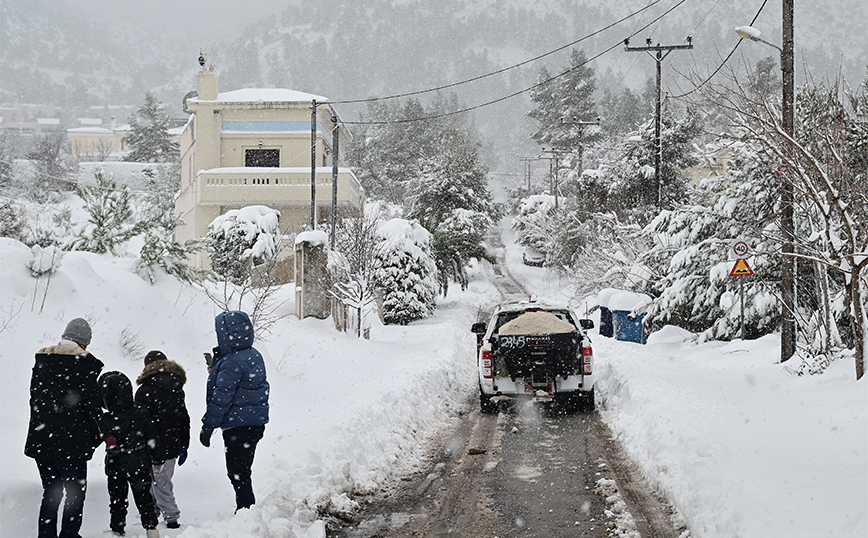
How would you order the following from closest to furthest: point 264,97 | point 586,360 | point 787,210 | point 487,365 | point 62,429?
point 62,429 → point 586,360 → point 487,365 → point 787,210 → point 264,97

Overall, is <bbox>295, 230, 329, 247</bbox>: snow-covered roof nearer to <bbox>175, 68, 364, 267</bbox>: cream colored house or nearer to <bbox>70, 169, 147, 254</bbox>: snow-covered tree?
<bbox>70, 169, 147, 254</bbox>: snow-covered tree

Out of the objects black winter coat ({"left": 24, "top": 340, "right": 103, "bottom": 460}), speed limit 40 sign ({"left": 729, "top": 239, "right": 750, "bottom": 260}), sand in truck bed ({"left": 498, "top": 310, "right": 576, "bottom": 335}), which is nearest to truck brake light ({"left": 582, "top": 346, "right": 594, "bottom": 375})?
sand in truck bed ({"left": 498, "top": 310, "right": 576, "bottom": 335})

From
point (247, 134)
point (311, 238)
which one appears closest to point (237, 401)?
point (311, 238)

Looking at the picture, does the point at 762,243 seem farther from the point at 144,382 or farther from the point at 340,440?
the point at 144,382

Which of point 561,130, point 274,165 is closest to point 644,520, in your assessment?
point 274,165

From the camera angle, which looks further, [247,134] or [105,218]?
[247,134]

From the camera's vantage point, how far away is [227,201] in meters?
35.9

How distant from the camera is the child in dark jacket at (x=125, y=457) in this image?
19.3 feet

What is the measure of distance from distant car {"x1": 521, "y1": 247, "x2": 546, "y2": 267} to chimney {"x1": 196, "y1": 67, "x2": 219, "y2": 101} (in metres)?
26.8

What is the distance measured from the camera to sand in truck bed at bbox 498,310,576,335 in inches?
496

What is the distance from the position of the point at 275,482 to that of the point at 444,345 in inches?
548

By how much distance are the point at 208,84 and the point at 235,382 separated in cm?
3617

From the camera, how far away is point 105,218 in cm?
1319

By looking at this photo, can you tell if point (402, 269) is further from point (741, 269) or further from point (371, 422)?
point (371, 422)
